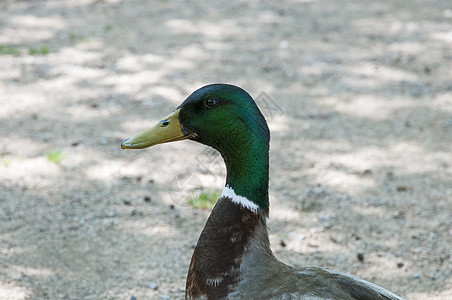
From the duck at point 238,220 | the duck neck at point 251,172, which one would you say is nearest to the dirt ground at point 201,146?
the duck at point 238,220

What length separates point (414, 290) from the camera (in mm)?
3207

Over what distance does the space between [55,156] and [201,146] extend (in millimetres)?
1114

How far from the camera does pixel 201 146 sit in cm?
466

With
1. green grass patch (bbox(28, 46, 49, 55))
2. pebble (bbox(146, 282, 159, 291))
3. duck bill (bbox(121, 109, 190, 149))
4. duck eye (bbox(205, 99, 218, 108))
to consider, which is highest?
duck eye (bbox(205, 99, 218, 108))

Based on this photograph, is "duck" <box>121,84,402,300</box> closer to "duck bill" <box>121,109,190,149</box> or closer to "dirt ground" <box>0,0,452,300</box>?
"duck bill" <box>121,109,190,149</box>

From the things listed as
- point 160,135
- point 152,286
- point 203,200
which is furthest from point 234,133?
point 203,200

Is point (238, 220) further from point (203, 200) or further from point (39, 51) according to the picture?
point (39, 51)

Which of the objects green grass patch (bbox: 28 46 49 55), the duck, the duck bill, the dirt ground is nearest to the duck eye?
the duck

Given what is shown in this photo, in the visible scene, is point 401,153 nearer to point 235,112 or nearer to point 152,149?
point 152,149

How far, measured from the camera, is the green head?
7.66 ft

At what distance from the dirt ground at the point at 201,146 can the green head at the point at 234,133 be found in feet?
3.60

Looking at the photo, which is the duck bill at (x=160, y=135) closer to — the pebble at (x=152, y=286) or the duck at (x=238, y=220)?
the duck at (x=238, y=220)

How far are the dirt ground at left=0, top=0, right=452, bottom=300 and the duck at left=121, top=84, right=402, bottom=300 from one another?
0.95m

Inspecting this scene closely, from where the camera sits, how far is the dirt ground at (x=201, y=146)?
3.44 m
